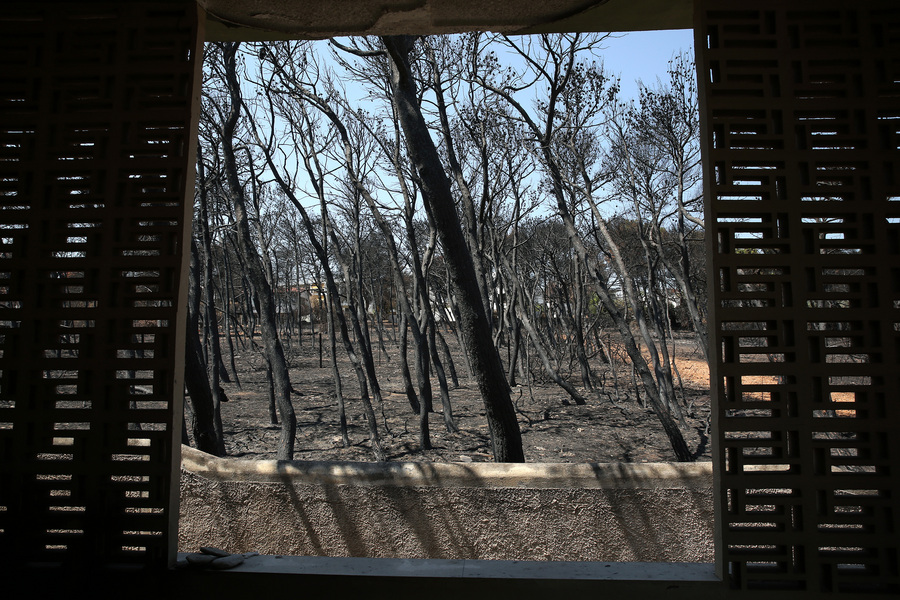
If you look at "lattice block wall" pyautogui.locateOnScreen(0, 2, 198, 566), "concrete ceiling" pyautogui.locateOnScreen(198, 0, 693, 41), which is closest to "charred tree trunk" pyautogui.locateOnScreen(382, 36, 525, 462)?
"concrete ceiling" pyautogui.locateOnScreen(198, 0, 693, 41)

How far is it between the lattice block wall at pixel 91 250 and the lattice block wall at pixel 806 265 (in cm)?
203

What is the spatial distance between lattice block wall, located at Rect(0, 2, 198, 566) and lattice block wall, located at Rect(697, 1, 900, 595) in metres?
2.03

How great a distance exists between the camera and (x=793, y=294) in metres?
1.97

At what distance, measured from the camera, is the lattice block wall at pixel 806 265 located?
1.92 metres

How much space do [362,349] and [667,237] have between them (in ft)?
35.6

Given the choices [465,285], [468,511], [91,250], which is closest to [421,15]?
[91,250]

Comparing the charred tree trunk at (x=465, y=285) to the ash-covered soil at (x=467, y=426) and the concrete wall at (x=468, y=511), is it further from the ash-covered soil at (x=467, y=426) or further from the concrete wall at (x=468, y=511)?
the ash-covered soil at (x=467, y=426)

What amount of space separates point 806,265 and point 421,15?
5.83ft

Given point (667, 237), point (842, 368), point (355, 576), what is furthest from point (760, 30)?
point (667, 237)

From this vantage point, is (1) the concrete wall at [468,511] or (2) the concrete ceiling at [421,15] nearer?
(2) the concrete ceiling at [421,15]

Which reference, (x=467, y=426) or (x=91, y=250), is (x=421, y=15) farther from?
(x=467, y=426)

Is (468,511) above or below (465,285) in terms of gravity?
below

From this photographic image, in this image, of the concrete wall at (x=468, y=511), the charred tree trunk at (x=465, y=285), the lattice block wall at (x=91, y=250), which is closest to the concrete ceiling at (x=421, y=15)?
the lattice block wall at (x=91, y=250)

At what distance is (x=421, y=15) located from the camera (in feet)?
7.66
